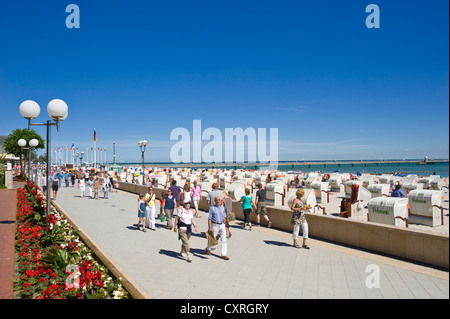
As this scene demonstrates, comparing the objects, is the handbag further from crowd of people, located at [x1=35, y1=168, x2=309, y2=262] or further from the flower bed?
the flower bed

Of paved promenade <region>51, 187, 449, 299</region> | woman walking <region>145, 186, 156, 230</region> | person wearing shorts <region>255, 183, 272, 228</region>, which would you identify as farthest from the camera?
woman walking <region>145, 186, 156, 230</region>

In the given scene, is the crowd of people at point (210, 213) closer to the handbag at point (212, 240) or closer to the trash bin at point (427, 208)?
the handbag at point (212, 240)

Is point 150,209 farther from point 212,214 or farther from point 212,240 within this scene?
point 212,240

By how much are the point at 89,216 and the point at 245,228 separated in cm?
733

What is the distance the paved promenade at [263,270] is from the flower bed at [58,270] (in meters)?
0.94

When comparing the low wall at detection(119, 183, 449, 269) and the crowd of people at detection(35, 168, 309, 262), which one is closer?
the low wall at detection(119, 183, 449, 269)

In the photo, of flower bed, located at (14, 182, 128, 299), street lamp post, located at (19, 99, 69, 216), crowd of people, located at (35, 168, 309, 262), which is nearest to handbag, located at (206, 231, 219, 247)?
crowd of people, located at (35, 168, 309, 262)

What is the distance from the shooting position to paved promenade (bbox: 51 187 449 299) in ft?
→ 19.4

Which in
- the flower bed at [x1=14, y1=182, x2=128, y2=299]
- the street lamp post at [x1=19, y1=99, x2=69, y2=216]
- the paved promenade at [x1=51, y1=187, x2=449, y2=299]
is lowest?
the paved promenade at [x1=51, y1=187, x2=449, y2=299]

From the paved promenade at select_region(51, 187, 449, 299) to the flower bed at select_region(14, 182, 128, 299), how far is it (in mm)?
944

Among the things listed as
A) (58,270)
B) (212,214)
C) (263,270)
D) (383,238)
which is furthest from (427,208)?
(58,270)
